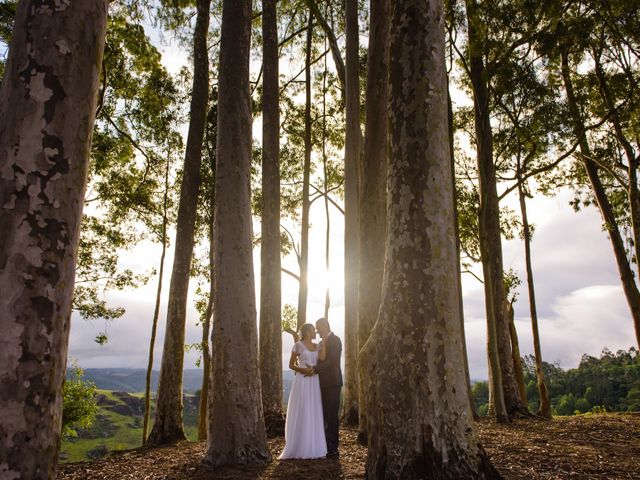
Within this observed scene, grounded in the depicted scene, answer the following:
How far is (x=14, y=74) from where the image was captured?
86.7 inches

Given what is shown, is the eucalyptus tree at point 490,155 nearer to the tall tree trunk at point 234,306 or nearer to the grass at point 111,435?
the tall tree trunk at point 234,306

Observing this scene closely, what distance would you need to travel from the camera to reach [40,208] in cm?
208

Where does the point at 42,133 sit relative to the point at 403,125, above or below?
below

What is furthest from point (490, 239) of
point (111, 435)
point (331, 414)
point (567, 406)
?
point (111, 435)

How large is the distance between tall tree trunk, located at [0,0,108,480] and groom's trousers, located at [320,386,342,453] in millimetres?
5655

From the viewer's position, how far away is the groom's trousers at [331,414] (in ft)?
23.7

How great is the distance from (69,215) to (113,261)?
19.2 meters

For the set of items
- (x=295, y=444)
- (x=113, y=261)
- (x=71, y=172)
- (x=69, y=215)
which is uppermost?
(x=113, y=261)

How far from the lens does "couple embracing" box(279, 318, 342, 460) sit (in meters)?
7.03

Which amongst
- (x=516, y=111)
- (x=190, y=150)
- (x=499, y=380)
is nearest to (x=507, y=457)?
(x=499, y=380)

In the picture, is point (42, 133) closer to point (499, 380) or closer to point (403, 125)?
point (403, 125)

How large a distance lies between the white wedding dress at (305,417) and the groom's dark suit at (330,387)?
11 cm

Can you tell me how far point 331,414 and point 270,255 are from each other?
454 cm

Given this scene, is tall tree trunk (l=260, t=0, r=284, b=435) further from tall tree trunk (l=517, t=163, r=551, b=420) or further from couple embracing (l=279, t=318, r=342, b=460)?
tall tree trunk (l=517, t=163, r=551, b=420)
